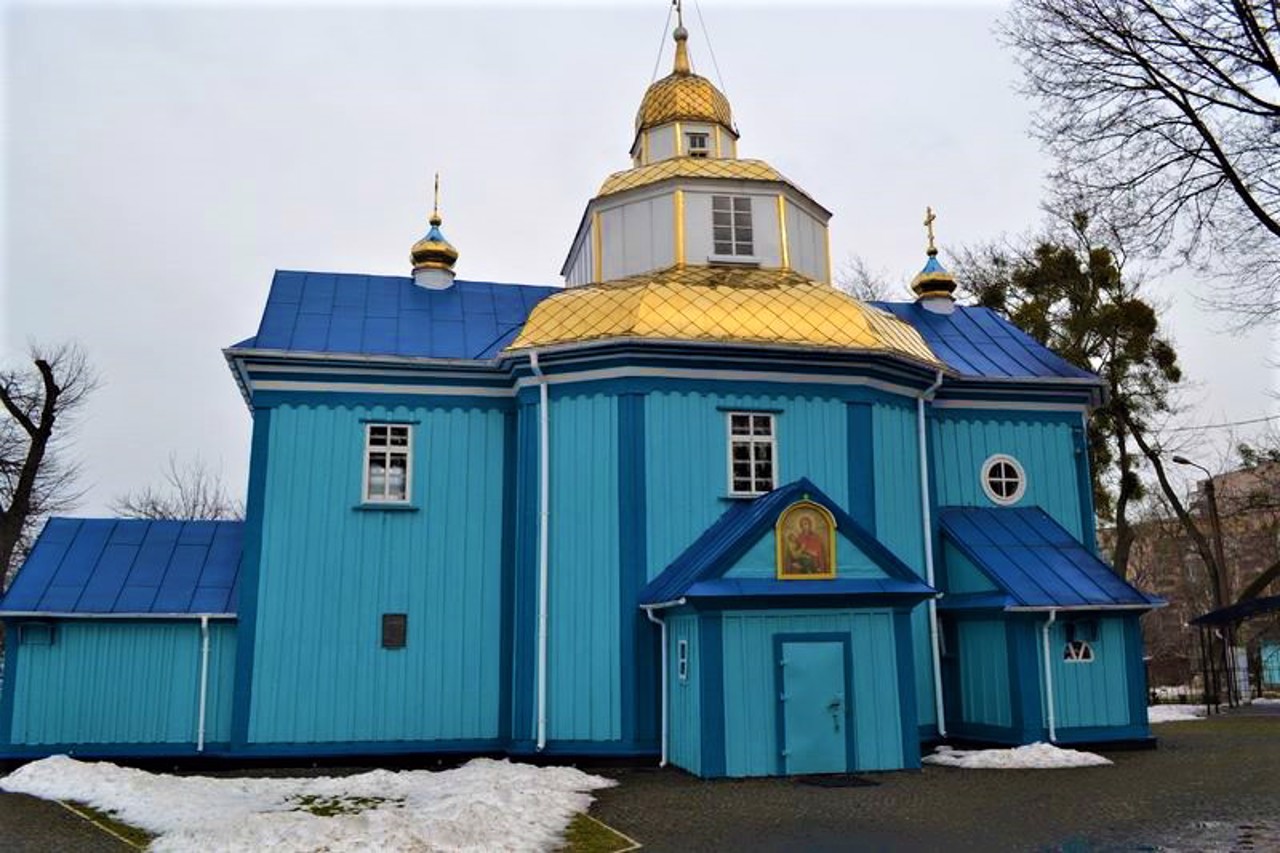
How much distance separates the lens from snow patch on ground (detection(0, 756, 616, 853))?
7809 millimetres

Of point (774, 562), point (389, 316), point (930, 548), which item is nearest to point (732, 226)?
point (389, 316)

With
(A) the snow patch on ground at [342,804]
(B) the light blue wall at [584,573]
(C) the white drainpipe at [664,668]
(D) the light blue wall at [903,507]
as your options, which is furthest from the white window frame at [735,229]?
(A) the snow patch on ground at [342,804]

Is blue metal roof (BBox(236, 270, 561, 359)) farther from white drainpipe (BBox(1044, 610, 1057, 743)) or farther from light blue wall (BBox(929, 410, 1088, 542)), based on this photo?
white drainpipe (BBox(1044, 610, 1057, 743))

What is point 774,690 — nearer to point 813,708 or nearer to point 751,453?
point 813,708

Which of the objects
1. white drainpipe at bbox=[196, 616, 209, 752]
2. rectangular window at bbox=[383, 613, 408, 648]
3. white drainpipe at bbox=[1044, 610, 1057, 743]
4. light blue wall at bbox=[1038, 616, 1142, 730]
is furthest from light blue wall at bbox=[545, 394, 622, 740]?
light blue wall at bbox=[1038, 616, 1142, 730]

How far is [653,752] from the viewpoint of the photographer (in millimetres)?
12531

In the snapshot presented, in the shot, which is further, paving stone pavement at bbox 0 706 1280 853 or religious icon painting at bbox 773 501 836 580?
religious icon painting at bbox 773 501 836 580

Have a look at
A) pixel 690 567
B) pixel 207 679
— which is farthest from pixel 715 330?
pixel 207 679

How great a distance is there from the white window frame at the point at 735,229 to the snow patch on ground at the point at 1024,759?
7.23m

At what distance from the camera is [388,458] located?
1420cm

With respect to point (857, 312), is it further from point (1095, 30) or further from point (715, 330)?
point (1095, 30)

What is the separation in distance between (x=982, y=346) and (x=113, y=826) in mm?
13541

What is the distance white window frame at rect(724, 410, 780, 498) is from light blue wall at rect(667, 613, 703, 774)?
2031mm

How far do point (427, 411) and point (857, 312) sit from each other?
5.82m
